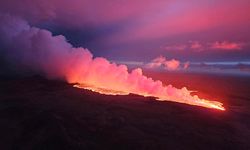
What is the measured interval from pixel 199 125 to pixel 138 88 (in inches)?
2578

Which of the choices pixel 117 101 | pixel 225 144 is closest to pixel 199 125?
pixel 225 144

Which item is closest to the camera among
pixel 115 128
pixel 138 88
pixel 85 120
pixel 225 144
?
pixel 225 144

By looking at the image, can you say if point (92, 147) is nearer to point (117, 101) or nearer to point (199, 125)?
point (199, 125)

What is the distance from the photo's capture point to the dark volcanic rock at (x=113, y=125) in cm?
4516

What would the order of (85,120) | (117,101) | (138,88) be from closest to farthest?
1. (85,120)
2. (117,101)
3. (138,88)

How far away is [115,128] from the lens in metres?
53.4

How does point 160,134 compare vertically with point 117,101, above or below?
below

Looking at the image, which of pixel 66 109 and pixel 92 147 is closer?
pixel 92 147

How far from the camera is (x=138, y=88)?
12488cm

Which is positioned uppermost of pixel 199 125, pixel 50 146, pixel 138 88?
pixel 138 88

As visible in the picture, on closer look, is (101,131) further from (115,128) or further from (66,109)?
(66,109)

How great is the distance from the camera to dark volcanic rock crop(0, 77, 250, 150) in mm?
45156

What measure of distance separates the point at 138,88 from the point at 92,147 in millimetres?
83065

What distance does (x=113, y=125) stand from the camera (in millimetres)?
55469
